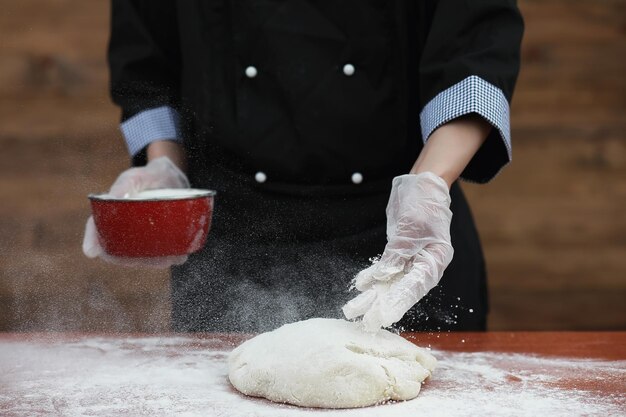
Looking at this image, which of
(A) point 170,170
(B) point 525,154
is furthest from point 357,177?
(B) point 525,154

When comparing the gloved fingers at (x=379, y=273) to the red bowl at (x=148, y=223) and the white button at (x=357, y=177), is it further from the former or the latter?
the white button at (x=357, y=177)

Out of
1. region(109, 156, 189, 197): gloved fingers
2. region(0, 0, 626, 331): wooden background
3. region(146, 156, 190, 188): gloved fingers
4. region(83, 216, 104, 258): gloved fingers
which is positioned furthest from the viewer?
region(0, 0, 626, 331): wooden background

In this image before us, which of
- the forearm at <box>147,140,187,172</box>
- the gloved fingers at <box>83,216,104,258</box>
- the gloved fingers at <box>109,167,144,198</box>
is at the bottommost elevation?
the gloved fingers at <box>83,216,104,258</box>

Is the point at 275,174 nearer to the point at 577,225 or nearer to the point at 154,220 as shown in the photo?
the point at 154,220

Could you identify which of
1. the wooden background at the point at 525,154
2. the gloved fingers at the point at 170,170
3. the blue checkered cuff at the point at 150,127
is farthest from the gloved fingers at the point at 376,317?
the wooden background at the point at 525,154

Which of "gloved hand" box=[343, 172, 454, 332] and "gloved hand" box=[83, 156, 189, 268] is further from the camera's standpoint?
"gloved hand" box=[83, 156, 189, 268]

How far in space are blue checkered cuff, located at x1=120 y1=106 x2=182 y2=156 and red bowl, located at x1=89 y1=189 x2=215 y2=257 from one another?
23.6 inches

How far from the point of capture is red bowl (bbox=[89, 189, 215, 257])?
1.65 meters

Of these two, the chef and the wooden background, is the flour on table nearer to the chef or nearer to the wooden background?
the chef

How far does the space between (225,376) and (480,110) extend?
29.3 inches

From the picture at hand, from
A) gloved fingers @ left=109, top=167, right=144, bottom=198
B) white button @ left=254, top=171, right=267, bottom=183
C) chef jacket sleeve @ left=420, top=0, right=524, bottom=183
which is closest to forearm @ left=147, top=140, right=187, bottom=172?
gloved fingers @ left=109, top=167, right=144, bottom=198

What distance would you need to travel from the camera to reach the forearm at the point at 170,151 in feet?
7.45

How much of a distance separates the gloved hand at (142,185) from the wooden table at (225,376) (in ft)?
0.61

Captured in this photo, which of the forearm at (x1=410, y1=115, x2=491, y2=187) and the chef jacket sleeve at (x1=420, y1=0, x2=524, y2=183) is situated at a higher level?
the chef jacket sleeve at (x1=420, y1=0, x2=524, y2=183)
